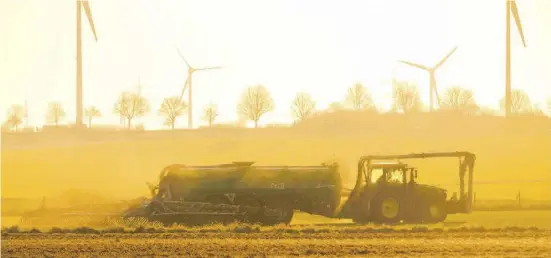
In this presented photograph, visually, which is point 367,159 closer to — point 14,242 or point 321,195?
point 321,195

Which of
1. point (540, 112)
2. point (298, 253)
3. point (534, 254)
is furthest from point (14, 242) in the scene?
point (540, 112)

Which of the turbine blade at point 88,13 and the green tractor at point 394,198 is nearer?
the green tractor at point 394,198

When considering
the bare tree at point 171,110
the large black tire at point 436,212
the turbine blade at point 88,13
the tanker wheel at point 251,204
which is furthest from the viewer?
the bare tree at point 171,110

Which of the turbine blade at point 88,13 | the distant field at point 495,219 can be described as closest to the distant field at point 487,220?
the distant field at point 495,219

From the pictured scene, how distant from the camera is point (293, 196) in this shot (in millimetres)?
42875

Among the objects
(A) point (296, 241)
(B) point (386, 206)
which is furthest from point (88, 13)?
(A) point (296, 241)

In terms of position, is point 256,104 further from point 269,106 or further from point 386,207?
point 386,207

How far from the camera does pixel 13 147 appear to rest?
12450cm

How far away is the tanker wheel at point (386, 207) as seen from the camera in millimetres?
42219

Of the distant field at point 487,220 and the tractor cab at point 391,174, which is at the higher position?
the tractor cab at point 391,174

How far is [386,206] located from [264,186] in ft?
17.0

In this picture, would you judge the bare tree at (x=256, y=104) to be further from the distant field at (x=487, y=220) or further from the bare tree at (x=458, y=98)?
the distant field at (x=487, y=220)

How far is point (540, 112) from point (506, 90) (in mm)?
53353

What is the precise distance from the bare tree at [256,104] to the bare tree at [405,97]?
19530mm
